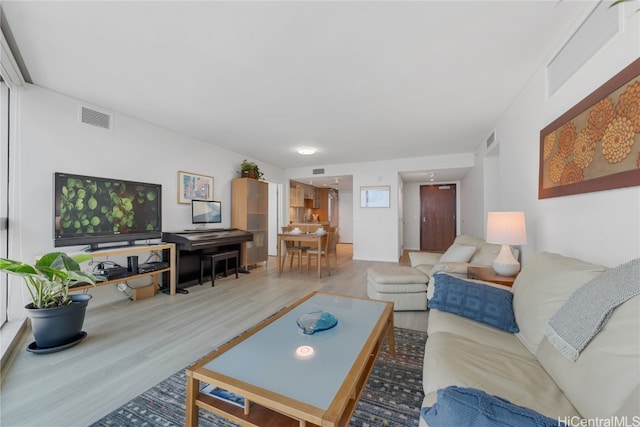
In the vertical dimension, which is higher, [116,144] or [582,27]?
[582,27]

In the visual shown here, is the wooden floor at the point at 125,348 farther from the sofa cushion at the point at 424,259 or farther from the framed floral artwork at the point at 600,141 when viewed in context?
the framed floral artwork at the point at 600,141

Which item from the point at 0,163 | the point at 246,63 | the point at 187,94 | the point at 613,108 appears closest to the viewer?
the point at 613,108

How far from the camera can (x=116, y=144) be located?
3.17 metres

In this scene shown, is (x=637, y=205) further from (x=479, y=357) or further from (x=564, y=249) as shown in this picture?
(x=479, y=357)

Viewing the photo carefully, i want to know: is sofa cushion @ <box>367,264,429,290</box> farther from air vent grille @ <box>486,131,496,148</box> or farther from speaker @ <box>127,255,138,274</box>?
speaker @ <box>127,255,138,274</box>

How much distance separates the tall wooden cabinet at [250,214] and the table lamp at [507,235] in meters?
4.00

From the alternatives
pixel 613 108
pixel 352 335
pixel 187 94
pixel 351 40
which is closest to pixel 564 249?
pixel 613 108

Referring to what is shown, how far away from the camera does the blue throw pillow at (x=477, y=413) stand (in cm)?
69

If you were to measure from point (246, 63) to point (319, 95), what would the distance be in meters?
0.86

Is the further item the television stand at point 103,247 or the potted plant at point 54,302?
the television stand at point 103,247

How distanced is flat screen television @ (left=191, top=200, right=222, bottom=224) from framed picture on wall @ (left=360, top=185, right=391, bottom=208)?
3385mm

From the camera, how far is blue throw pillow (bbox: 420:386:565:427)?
2.25 ft

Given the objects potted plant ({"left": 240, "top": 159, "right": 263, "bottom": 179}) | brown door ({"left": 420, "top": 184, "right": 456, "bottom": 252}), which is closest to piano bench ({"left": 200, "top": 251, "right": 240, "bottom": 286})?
potted plant ({"left": 240, "top": 159, "right": 263, "bottom": 179})

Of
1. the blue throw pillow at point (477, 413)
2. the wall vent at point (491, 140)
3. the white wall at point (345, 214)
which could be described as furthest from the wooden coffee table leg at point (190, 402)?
the white wall at point (345, 214)
